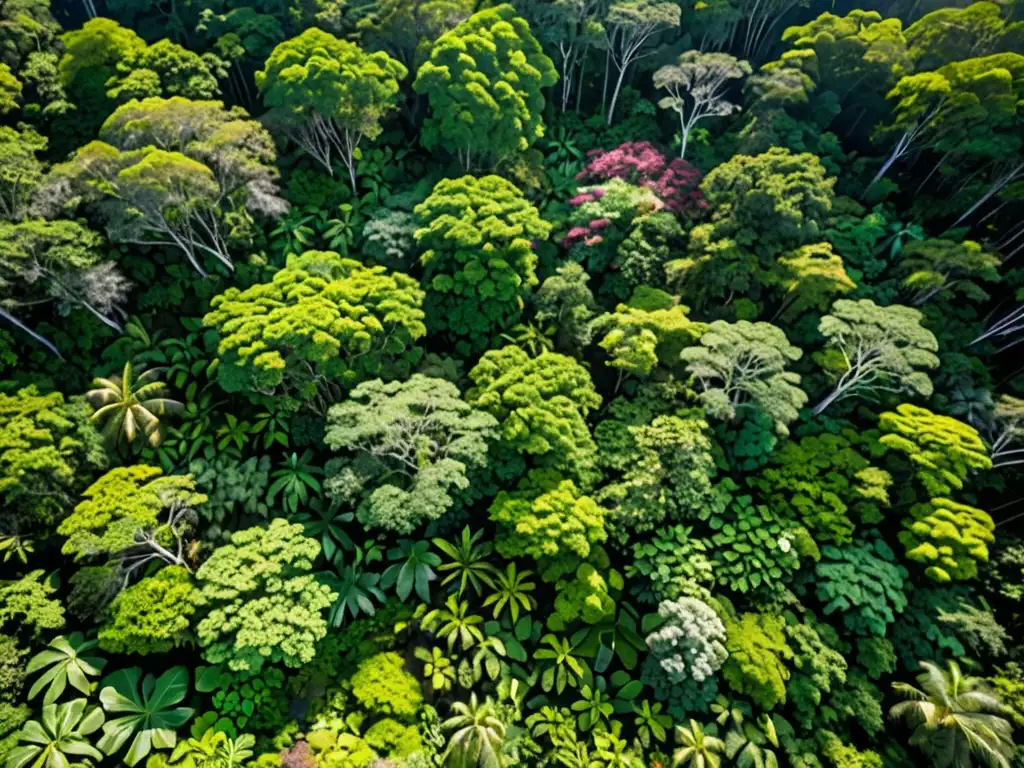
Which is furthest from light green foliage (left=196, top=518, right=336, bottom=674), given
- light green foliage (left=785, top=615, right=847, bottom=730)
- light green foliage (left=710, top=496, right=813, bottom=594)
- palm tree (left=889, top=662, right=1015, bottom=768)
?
palm tree (left=889, top=662, right=1015, bottom=768)

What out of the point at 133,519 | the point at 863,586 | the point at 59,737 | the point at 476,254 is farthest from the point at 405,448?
the point at 863,586

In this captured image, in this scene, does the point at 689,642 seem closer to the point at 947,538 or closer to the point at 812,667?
the point at 812,667

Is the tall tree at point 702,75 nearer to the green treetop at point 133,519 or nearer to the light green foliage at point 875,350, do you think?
the light green foliage at point 875,350

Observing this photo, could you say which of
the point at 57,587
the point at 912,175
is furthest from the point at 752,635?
the point at 912,175

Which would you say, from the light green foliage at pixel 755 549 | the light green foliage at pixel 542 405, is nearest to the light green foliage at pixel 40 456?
the light green foliage at pixel 542 405

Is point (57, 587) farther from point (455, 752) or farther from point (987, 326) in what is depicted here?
point (987, 326)
